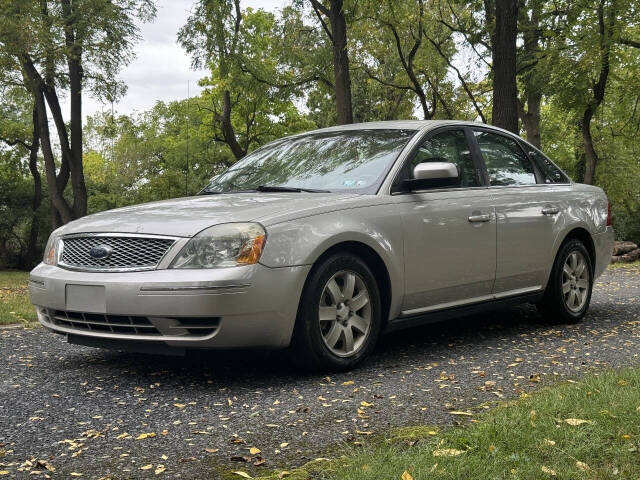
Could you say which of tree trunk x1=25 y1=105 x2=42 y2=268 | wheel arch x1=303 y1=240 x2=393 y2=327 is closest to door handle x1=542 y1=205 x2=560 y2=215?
wheel arch x1=303 y1=240 x2=393 y2=327

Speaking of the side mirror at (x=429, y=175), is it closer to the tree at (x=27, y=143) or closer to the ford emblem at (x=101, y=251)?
the ford emblem at (x=101, y=251)

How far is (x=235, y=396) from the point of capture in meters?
4.43

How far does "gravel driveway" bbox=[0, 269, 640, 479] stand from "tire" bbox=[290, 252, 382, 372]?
148mm

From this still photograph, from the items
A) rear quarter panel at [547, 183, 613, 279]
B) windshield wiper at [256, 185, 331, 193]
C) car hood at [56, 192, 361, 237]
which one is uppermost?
windshield wiper at [256, 185, 331, 193]

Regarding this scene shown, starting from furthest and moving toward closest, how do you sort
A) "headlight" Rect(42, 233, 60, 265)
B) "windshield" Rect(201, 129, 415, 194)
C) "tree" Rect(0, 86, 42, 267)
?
1. "tree" Rect(0, 86, 42, 267)
2. "windshield" Rect(201, 129, 415, 194)
3. "headlight" Rect(42, 233, 60, 265)

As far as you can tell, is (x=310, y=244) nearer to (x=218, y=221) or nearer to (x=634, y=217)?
(x=218, y=221)

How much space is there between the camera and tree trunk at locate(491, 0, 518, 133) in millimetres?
11742

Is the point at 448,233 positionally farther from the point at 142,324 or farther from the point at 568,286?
the point at 142,324

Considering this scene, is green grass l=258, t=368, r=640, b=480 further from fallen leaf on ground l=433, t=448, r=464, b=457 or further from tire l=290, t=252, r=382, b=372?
tire l=290, t=252, r=382, b=372

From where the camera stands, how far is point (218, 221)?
451cm

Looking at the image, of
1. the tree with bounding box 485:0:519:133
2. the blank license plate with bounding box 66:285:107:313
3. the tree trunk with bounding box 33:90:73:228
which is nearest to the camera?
the blank license plate with bounding box 66:285:107:313

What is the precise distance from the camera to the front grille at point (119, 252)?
4.50 meters

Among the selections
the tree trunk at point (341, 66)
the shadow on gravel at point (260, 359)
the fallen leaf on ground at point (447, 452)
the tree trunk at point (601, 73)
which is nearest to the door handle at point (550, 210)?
the shadow on gravel at point (260, 359)

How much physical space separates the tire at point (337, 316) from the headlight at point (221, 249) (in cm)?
46
